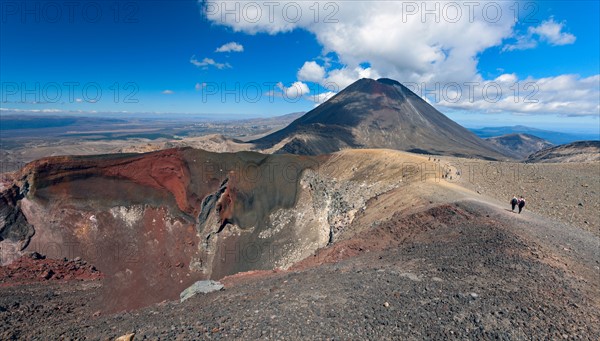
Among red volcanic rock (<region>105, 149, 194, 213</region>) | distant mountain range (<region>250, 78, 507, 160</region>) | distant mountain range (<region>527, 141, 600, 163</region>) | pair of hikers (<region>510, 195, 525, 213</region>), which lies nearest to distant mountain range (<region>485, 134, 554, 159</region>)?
distant mountain range (<region>250, 78, 507, 160</region>)

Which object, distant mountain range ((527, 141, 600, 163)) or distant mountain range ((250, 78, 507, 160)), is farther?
distant mountain range ((250, 78, 507, 160))

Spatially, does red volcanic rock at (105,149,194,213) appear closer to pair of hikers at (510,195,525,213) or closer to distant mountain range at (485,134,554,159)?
pair of hikers at (510,195,525,213)

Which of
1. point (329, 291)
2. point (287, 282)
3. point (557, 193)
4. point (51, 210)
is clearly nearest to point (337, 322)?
point (329, 291)

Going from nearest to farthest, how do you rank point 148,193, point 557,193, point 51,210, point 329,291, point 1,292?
point 329,291, point 1,292, point 557,193, point 51,210, point 148,193

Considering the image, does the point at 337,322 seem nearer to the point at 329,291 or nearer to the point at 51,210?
the point at 329,291

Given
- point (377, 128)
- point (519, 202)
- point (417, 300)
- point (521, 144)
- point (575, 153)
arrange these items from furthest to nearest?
point (521, 144)
point (377, 128)
point (575, 153)
point (519, 202)
point (417, 300)

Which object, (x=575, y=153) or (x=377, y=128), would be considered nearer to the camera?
(x=575, y=153)

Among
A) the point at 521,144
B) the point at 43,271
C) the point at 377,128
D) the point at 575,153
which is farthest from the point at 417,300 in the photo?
the point at 521,144

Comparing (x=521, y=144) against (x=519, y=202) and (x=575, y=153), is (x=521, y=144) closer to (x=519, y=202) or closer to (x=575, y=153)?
(x=575, y=153)
